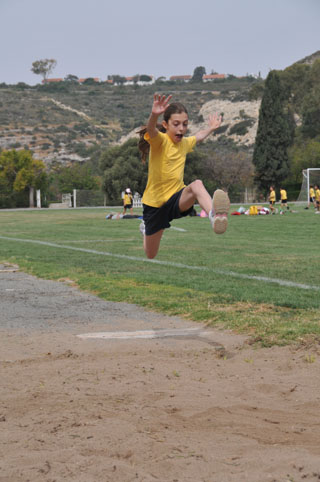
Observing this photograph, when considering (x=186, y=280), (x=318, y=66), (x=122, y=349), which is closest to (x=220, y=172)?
(x=318, y=66)

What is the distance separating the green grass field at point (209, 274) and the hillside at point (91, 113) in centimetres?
8767

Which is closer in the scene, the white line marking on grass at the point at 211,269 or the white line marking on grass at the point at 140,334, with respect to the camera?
the white line marking on grass at the point at 140,334

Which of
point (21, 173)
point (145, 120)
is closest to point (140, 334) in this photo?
point (21, 173)

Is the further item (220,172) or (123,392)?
(220,172)

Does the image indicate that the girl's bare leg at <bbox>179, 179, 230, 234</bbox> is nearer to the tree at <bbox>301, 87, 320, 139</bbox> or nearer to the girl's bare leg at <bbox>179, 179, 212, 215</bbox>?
the girl's bare leg at <bbox>179, 179, 212, 215</bbox>

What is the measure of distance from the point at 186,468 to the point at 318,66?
8469 centimetres

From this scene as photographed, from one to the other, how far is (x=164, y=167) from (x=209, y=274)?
4667mm

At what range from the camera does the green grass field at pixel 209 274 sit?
24.2ft

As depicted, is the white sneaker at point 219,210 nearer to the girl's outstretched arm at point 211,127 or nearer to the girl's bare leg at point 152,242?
the girl's bare leg at point 152,242

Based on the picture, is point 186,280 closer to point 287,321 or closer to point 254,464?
point 287,321

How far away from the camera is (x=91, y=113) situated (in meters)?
131

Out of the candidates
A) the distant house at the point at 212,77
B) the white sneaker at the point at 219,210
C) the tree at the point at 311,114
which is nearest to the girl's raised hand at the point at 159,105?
the white sneaker at the point at 219,210

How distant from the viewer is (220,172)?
68500 millimetres

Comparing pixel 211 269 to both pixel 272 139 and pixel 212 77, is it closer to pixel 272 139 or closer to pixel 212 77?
pixel 272 139
